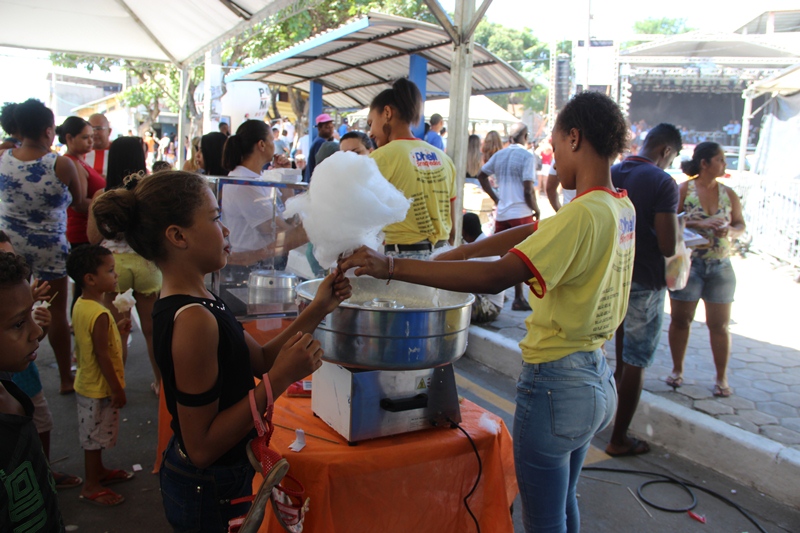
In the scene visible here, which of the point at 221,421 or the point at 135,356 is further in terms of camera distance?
the point at 135,356

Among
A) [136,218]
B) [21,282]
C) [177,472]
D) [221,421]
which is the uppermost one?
[136,218]

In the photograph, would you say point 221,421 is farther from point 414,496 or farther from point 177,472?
point 414,496

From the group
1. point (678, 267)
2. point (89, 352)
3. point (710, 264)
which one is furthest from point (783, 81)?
point (89, 352)

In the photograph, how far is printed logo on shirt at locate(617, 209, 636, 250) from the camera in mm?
1761

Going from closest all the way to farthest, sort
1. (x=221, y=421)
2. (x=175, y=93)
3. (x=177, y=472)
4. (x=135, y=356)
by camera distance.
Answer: (x=221, y=421) → (x=177, y=472) → (x=135, y=356) → (x=175, y=93)

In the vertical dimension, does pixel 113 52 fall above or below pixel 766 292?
above

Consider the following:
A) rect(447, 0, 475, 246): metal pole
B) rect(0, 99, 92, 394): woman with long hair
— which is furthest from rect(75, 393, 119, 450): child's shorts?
rect(447, 0, 475, 246): metal pole

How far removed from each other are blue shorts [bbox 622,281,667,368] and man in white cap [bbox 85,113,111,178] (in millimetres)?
4327

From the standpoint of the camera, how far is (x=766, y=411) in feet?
12.5

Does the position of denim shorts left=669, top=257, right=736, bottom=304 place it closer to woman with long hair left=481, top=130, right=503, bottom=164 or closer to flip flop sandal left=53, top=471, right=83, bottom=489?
flip flop sandal left=53, top=471, right=83, bottom=489

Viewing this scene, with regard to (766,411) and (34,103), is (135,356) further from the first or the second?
(766,411)

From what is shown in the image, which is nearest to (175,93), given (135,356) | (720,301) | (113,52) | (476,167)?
(113,52)

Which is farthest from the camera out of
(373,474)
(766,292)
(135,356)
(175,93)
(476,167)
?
(175,93)

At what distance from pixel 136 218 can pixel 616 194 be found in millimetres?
1379
